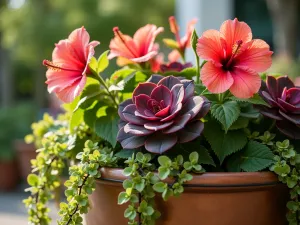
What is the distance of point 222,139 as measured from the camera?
0.80m

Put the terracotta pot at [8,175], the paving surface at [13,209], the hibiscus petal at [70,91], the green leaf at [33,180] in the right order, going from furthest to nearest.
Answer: the terracotta pot at [8,175], the paving surface at [13,209], the green leaf at [33,180], the hibiscus petal at [70,91]

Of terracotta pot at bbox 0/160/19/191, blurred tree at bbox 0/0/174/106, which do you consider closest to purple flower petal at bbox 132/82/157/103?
terracotta pot at bbox 0/160/19/191

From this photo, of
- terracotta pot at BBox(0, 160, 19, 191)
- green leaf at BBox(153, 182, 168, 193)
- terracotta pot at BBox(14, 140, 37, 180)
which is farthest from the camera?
terracotta pot at BBox(0, 160, 19, 191)

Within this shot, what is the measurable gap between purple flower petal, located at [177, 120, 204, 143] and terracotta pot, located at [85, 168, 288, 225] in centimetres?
5

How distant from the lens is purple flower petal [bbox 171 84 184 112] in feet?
2.47

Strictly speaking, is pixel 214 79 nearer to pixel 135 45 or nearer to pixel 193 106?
pixel 193 106

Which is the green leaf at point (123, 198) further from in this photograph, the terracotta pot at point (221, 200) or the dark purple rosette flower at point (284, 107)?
the dark purple rosette flower at point (284, 107)

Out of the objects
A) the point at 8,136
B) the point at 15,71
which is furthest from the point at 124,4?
the point at 15,71

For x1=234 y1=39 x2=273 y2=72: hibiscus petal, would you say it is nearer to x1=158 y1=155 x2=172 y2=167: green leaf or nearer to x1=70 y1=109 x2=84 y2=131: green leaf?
x1=158 y1=155 x2=172 y2=167: green leaf

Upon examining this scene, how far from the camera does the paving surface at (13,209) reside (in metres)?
3.63

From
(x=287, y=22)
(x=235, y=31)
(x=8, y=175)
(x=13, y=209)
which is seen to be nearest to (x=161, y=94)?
(x=235, y=31)

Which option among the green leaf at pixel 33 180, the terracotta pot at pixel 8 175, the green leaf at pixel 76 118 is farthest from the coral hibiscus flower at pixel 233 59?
the terracotta pot at pixel 8 175

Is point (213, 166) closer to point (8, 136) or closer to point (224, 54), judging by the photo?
point (224, 54)

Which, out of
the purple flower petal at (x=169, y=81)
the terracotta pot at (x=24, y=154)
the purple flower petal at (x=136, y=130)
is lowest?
the terracotta pot at (x=24, y=154)
